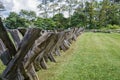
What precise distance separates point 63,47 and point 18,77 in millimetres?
7262

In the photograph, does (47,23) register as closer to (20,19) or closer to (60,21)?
(60,21)

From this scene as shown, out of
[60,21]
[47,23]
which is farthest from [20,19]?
[60,21]

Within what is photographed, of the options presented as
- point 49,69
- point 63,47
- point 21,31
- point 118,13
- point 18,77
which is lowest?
point 118,13

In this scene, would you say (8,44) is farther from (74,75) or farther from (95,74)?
(95,74)

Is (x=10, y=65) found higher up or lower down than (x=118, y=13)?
higher up

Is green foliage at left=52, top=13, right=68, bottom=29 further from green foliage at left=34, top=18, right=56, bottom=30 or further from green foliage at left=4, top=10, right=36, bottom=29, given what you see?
green foliage at left=4, top=10, right=36, bottom=29

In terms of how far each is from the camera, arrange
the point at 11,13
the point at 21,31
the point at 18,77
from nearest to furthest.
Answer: the point at 18,77
the point at 21,31
the point at 11,13

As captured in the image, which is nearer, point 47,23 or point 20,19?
point 47,23

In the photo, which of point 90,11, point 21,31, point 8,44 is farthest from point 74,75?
point 90,11

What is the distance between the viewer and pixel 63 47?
12.9 m

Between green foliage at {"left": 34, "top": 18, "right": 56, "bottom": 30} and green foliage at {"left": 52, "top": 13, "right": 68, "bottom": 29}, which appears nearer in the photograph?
green foliage at {"left": 34, "top": 18, "right": 56, "bottom": 30}

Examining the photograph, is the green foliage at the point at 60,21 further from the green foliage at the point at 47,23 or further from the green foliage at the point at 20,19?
the green foliage at the point at 20,19

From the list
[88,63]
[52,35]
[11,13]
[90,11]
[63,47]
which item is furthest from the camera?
[11,13]

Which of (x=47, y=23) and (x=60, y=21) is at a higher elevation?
(x=60, y=21)
